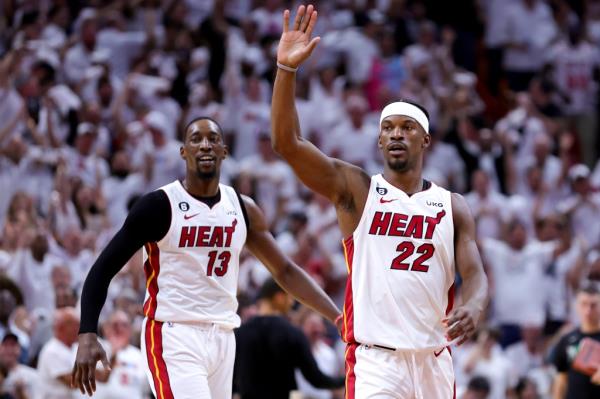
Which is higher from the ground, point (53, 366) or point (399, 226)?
point (399, 226)

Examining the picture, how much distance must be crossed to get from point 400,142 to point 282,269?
165 cm

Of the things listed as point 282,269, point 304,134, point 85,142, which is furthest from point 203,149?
point 304,134

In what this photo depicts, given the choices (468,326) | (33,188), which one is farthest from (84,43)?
(468,326)

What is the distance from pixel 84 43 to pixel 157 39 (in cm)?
130

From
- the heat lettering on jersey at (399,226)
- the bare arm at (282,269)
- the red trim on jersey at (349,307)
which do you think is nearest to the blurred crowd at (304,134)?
the bare arm at (282,269)

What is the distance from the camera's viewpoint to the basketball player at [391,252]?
715cm

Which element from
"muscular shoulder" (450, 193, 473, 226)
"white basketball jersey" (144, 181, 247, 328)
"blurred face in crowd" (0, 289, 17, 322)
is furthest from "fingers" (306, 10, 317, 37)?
"blurred face in crowd" (0, 289, 17, 322)

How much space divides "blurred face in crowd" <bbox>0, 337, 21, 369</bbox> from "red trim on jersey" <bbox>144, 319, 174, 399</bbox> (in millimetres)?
3250

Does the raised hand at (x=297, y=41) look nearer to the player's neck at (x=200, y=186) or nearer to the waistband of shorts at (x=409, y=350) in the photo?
the player's neck at (x=200, y=186)

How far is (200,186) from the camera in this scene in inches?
328

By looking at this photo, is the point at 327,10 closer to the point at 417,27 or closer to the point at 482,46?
the point at 417,27

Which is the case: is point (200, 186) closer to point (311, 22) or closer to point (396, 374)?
point (311, 22)

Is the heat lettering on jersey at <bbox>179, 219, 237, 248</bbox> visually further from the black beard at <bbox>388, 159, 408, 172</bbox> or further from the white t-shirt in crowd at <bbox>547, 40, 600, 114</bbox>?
the white t-shirt in crowd at <bbox>547, 40, 600, 114</bbox>

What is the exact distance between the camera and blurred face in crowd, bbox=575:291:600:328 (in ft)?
36.5
